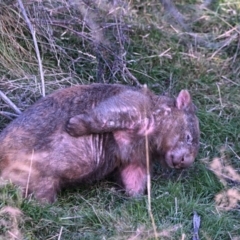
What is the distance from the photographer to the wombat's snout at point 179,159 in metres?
5.62

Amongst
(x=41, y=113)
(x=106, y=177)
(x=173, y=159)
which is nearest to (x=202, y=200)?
(x=173, y=159)

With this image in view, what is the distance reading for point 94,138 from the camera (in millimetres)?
5398

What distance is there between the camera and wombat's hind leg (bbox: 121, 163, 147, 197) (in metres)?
5.66

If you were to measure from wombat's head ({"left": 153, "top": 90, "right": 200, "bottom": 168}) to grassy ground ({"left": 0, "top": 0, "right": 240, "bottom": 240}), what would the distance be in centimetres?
19

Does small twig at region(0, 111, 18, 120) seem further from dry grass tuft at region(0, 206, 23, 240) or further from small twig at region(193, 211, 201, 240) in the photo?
small twig at region(193, 211, 201, 240)

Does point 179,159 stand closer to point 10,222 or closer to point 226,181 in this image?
point 226,181

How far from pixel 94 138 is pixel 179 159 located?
67 cm

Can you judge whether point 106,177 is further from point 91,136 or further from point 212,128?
point 212,128

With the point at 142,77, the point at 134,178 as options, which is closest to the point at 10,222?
the point at 134,178

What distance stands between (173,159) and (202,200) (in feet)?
1.22

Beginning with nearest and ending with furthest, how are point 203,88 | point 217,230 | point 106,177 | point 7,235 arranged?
point 7,235 → point 217,230 → point 106,177 → point 203,88

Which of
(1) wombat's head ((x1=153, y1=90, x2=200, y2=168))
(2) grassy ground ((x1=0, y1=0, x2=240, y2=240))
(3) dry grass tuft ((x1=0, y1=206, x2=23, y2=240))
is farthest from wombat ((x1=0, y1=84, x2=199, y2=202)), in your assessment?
(3) dry grass tuft ((x1=0, y1=206, x2=23, y2=240))

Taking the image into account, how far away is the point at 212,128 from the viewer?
6449mm

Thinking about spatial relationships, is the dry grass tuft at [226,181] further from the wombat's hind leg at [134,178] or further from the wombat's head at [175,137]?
the wombat's hind leg at [134,178]
